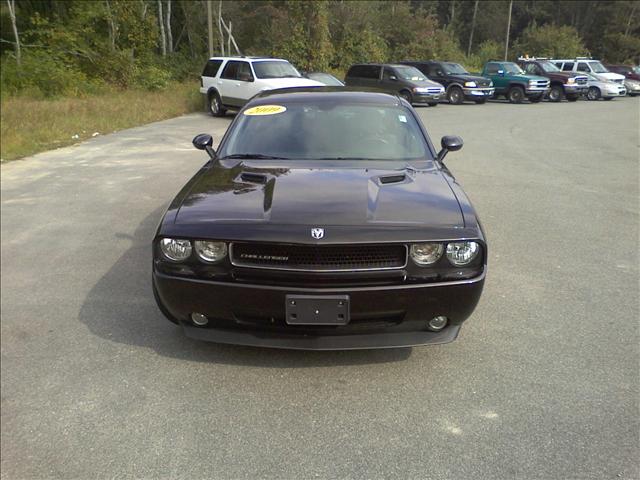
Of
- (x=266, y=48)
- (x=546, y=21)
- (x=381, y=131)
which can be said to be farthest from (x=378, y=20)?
(x=381, y=131)

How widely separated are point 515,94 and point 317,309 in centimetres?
2544

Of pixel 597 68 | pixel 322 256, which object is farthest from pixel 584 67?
pixel 322 256

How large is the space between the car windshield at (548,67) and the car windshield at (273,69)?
1449cm

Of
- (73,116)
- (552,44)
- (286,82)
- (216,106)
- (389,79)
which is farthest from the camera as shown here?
(552,44)

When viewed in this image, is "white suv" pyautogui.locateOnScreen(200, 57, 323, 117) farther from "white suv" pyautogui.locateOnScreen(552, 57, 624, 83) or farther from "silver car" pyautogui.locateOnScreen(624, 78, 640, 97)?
"silver car" pyautogui.locateOnScreen(624, 78, 640, 97)

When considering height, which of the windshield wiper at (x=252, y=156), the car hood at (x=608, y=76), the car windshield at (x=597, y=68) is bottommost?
the car hood at (x=608, y=76)

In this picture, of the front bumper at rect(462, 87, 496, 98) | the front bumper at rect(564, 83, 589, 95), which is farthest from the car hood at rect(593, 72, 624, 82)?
the front bumper at rect(462, 87, 496, 98)

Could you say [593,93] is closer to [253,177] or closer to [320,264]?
[253,177]

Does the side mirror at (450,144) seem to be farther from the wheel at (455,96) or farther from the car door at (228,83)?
the wheel at (455,96)

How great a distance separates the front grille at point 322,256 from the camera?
297cm

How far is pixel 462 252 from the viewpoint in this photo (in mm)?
3086

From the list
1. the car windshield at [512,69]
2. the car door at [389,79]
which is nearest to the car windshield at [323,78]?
the car door at [389,79]

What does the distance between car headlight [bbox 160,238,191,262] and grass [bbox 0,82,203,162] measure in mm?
8978

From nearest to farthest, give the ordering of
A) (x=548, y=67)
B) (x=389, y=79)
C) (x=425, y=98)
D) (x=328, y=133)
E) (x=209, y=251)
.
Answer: (x=209, y=251), (x=328, y=133), (x=425, y=98), (x=389, y=79), (x=548, y=67)
